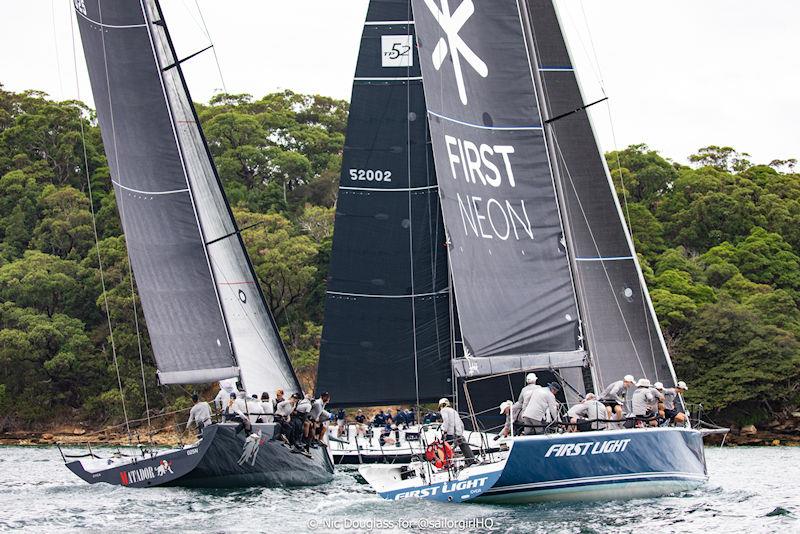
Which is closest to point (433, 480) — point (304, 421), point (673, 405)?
point (673, 405)

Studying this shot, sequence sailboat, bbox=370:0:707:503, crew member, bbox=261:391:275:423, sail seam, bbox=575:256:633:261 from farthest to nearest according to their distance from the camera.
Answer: crew member, bbox=261:391:275:423 → sail seam, bbox=575:256:633:261 → sailboat, bbox=370:0:707:503

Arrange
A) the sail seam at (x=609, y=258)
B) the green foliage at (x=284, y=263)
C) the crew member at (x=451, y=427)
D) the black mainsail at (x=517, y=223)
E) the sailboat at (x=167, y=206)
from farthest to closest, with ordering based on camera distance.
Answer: the green foliage at (x=284, y=263)
the sailboat at (x=167, y=206)
the sail seam at (x=609, y=258)
the black mainsail at (x=517, y=223)
the crew member at (x=451, y=427)

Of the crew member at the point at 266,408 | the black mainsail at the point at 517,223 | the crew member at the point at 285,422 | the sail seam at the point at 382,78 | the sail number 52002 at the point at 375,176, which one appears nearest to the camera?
the black mainsail at the point at 517,223

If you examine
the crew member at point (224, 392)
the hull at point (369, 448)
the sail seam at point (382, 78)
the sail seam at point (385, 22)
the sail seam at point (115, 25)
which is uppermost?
the sail seam at point (385, 22)

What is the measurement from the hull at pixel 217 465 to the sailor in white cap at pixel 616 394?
5734mm

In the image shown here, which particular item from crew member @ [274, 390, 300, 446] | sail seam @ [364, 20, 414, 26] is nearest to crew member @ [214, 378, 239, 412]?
crew member @ [274, 390, 300, 446]

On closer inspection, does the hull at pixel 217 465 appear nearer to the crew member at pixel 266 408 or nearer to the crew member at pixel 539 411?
the crew member at pixel 266 408

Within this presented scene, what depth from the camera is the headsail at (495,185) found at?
18594 millimetres

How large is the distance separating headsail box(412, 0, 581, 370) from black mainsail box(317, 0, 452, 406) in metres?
9.42

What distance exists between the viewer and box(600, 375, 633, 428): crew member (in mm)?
18217

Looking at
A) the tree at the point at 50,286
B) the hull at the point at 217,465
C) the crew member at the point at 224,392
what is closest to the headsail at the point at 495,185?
the hull at the point at 217,465

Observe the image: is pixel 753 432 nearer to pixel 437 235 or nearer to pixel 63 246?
pixel 437 235

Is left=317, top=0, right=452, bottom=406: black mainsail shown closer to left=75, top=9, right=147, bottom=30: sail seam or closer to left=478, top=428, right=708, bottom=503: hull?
left=75, top=9, right=147, bottom=30: sail seam

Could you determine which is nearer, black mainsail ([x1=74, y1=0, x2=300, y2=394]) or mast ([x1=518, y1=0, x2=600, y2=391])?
mast ([x1=518, y1=0, x2=600, y2=391])
